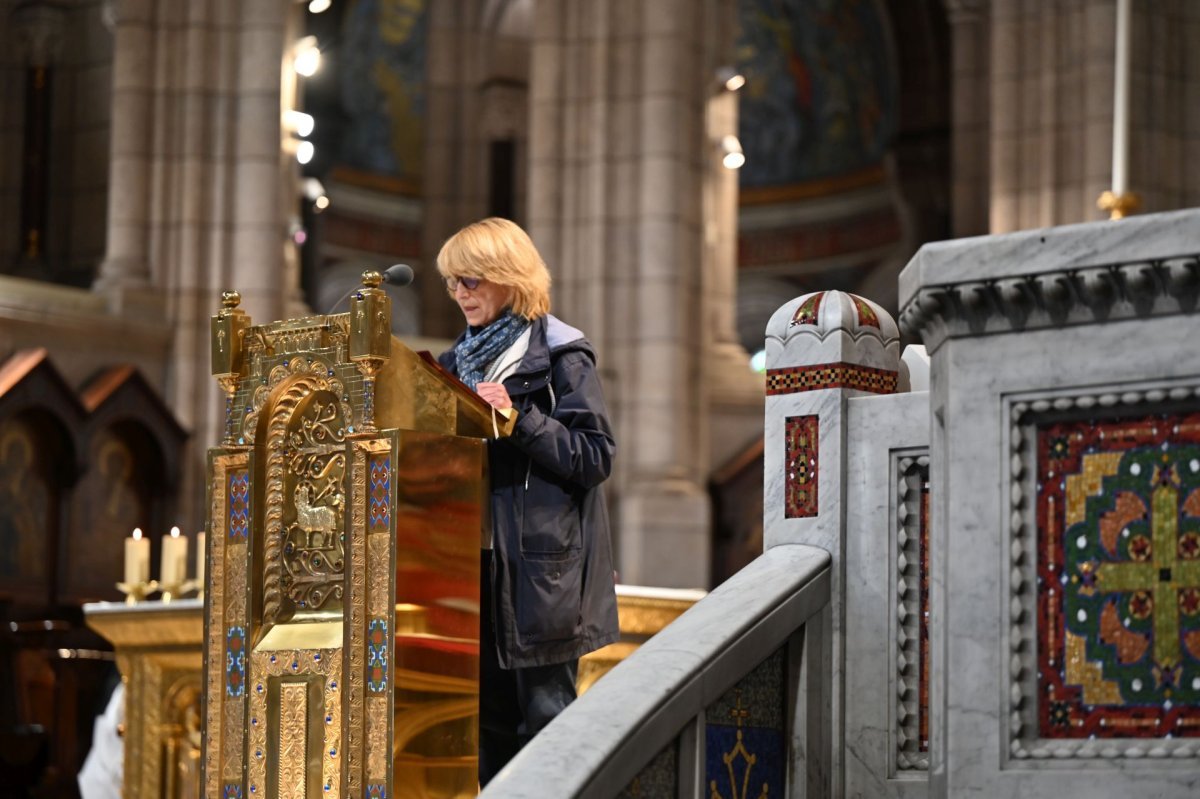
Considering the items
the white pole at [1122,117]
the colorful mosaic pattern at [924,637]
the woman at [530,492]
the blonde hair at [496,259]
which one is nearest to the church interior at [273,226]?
the white pole at [1122,117]

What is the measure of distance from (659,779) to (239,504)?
4.41 feet

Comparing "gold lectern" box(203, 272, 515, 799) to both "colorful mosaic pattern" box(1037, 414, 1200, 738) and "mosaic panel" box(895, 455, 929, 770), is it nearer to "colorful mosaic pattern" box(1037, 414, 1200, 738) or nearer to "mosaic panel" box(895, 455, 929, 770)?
"mosaic panel" box(895, 455, 929, 770)

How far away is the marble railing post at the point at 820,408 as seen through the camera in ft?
19.0

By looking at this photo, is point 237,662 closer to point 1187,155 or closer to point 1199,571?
point 1199,571

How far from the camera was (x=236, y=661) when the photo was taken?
5.68m

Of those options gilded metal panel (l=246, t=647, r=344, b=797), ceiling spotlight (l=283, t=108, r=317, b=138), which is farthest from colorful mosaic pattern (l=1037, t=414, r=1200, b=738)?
ceiling spotlight (l=283, t=108, r=317, b=138)

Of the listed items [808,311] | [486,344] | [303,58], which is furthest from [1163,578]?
[303,58]

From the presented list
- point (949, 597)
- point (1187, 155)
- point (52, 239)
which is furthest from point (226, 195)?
point (949, 597)

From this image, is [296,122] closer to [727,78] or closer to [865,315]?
[727,78]

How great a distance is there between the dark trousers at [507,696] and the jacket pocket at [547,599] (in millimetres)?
98

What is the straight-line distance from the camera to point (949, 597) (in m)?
5.00

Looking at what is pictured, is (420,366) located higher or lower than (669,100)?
lower

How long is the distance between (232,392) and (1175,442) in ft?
7.71

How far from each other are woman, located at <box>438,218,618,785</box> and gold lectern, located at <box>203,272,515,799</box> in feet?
0.31
